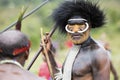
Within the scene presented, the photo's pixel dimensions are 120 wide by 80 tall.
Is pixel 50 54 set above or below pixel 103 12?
below

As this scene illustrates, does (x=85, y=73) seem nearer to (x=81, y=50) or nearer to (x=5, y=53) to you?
(x=81, y=50)

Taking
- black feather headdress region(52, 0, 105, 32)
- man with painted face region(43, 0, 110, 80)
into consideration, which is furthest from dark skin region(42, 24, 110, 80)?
black feather headdress region(52, 0, 105, 32)

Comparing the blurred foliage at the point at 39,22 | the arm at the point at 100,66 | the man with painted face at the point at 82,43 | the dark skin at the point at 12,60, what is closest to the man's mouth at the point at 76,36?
the man with painted face at the point at 82,43

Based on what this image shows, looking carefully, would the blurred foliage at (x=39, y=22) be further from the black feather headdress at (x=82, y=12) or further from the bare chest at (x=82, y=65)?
the bare chest at (x=82, y=65)

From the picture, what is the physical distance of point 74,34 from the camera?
286 inches

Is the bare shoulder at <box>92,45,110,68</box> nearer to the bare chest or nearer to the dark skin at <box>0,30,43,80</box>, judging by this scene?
the bare chest

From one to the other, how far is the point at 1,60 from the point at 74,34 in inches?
71.1

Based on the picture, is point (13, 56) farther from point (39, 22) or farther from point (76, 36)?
point (39, 22)

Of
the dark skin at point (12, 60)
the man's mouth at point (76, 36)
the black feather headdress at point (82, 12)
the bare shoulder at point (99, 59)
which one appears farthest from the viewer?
the black feather headdress at point (82, 12)

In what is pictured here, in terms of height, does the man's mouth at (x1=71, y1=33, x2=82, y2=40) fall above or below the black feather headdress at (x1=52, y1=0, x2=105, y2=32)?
below

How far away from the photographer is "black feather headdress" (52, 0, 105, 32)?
745 cm

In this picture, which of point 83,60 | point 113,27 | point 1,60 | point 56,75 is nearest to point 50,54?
point 56,75

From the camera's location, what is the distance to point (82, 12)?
7.45 metres

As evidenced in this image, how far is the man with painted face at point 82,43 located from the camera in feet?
23.3
